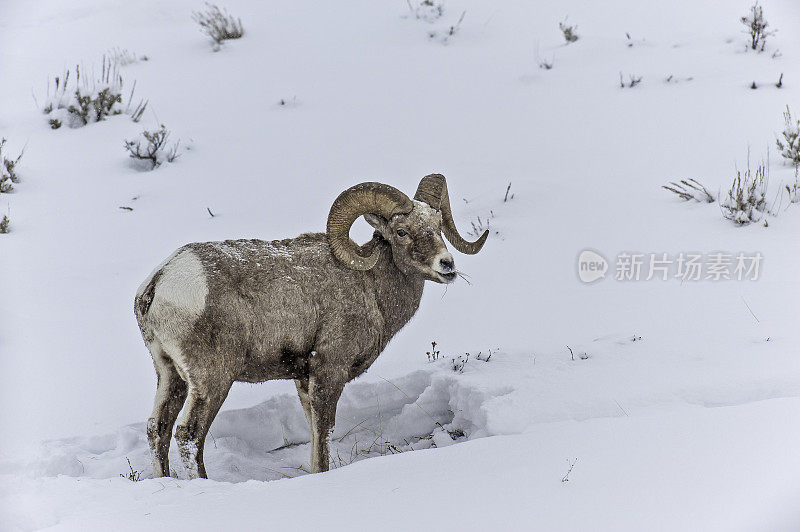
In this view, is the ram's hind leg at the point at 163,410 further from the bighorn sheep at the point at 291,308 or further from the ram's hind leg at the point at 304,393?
the ram's hind leg at the point at 304,393

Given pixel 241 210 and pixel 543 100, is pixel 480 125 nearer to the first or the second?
pixel 543 100

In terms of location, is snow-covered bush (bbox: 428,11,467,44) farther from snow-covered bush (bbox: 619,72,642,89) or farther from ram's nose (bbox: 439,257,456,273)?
ram's nose (bbox: 439,257,456,273)

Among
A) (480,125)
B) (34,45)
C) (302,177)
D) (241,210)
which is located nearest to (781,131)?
(480,125)

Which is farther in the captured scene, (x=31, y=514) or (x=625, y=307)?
(x=625, y=307)

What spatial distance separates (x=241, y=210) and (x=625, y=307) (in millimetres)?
4847

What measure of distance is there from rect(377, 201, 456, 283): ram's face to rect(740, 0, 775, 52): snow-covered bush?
9519 mm

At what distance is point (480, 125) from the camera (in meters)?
11.9

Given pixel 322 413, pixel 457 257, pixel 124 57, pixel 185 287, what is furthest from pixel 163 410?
pixel 124 57

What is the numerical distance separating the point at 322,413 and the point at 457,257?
3860 mm

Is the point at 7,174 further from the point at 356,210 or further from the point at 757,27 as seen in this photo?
the point at 757,27

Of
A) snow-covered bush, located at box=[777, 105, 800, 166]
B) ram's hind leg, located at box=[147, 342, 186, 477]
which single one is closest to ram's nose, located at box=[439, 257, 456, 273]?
ram's hind leg, located at box=[147, 342, 186, 477]

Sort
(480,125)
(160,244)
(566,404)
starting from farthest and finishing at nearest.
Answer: (480,125) → (160,244) → (566,404)

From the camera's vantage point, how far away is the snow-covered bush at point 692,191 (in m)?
9.45

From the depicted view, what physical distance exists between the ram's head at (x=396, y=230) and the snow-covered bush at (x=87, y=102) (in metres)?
7.47
